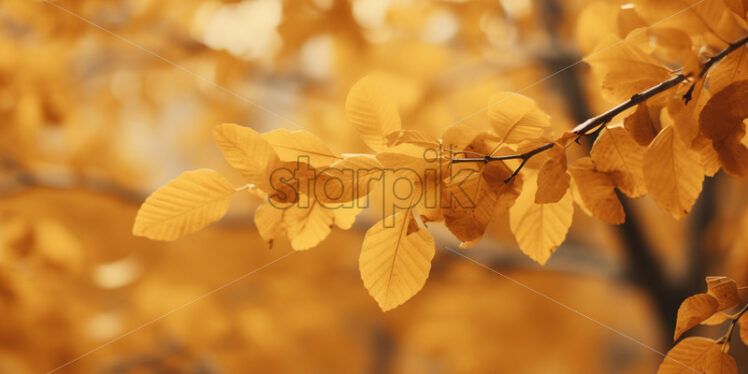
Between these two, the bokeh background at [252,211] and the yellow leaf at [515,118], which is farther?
the bokeh background at [252,211]

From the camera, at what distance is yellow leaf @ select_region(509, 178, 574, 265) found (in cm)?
42

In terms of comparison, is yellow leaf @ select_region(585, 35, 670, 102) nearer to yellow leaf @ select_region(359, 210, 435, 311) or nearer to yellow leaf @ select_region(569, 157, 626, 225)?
yellow leaf @ select_region(569, 157, 626, 225)

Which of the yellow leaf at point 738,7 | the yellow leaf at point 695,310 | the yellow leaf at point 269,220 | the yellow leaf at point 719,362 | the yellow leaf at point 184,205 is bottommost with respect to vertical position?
the yellow leaf at point 719,362

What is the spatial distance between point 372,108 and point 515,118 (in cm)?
11

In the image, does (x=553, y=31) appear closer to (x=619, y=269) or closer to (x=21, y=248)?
(x=619, y=269)

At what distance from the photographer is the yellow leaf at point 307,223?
1.26 ft

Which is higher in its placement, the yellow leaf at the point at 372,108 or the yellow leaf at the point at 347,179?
the yellow leaf at the point at 372,108

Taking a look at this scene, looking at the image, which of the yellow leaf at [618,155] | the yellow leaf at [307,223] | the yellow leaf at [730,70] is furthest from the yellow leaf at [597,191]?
the yellow leaf at [307,223]

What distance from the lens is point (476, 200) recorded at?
361mm

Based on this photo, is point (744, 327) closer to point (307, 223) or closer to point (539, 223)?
point (539, 223)

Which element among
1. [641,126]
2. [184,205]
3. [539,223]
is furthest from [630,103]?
[184,205]

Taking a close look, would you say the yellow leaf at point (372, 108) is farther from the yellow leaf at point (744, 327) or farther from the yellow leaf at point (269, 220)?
the yellow leaf at point (744, 327)

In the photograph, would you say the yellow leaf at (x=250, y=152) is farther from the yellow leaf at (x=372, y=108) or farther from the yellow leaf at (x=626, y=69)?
the yellow leaf at (x=626, y=69)

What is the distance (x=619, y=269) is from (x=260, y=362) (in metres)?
1.46
